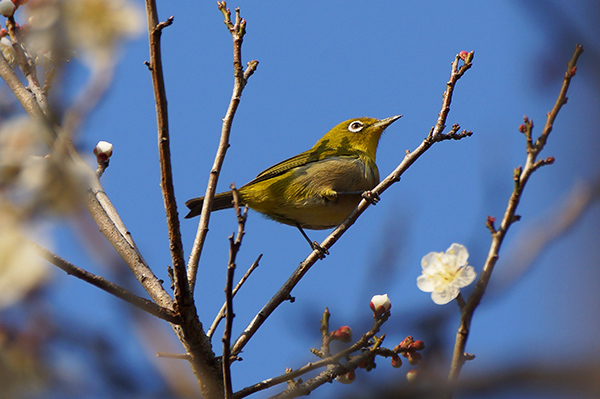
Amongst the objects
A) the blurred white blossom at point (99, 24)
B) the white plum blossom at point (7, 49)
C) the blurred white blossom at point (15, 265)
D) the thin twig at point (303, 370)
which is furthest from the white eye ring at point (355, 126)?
the blurred white blossom at point (15, 265)

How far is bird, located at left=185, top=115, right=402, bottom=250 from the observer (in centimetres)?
664

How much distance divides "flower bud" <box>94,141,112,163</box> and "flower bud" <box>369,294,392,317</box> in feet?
7.42

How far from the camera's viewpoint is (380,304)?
3.83 meters

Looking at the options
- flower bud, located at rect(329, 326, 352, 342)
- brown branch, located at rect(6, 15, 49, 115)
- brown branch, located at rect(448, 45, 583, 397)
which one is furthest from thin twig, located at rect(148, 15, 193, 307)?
brown branch, located at rect(448, 45, 583, 397)

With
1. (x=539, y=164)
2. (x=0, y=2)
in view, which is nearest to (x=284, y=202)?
(x=0, y=2)

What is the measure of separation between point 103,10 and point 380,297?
95.3 inches

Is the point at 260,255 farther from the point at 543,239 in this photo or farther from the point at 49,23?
the point at 543,239

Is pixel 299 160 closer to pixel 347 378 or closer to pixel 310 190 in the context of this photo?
pixel 310 190

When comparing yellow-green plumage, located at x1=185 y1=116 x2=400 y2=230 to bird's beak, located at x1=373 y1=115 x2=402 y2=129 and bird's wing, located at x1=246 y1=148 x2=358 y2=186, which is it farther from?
bird's beak, located at x1=373 y1=115 x2=402 y2=129

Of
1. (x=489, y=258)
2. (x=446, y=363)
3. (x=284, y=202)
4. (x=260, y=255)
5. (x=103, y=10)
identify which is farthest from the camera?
(x=284, y=202)

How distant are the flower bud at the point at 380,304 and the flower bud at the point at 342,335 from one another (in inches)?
8.9

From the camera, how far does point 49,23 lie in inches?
78.5

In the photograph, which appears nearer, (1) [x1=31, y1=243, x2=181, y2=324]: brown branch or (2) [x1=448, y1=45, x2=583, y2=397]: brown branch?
(2) [x1=448, y1=45, x2=583, y2=397]: brown branch

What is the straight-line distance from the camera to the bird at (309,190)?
6.64 meters
